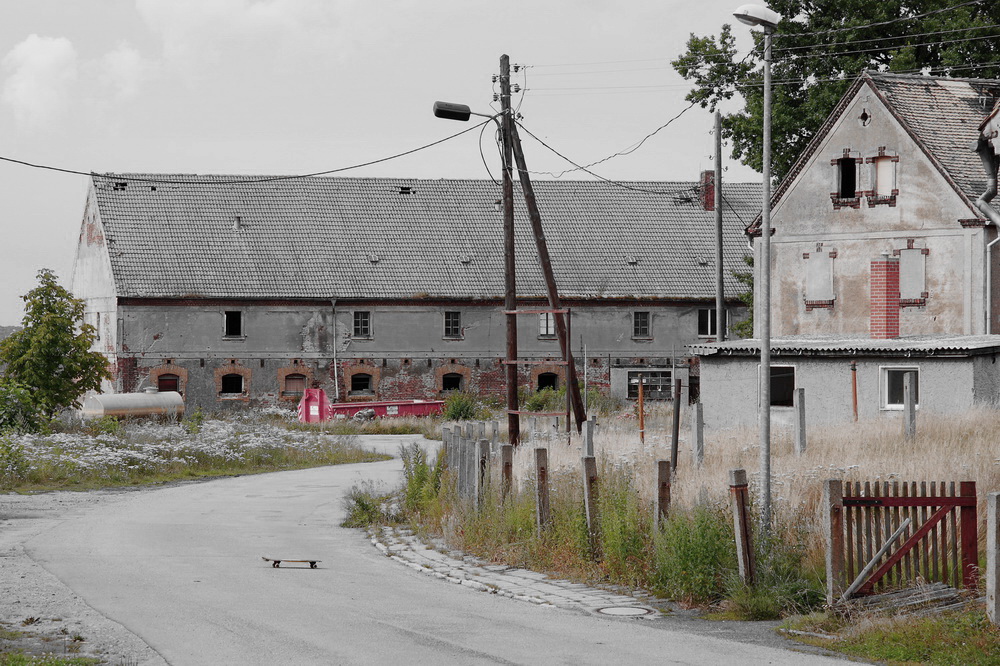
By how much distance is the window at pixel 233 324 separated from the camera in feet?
156

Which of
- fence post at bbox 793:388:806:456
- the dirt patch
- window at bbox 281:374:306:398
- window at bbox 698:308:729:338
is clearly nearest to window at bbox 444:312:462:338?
window at bbox 281:374:306:398

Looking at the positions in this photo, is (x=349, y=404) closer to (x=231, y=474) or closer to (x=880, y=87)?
(x=231, y=474)

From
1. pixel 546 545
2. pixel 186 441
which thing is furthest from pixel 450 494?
pixel 186 441

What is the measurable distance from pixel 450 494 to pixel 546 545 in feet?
12.7

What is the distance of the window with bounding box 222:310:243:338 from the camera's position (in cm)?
4759

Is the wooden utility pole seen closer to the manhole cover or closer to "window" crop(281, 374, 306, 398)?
the manhole cover

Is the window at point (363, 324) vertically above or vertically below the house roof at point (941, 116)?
below

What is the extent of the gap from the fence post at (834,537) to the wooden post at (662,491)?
226 centimetres

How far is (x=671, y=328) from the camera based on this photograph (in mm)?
50594

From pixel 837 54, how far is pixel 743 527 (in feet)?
94.2

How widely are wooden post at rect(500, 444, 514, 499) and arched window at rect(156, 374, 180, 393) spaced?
32296mm

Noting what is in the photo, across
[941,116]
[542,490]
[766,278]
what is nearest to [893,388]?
[941,116]

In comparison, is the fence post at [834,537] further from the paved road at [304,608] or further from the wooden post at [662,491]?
the wooden post at [662,491]

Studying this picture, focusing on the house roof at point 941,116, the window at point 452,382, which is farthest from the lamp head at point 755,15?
the window at point 452,382
